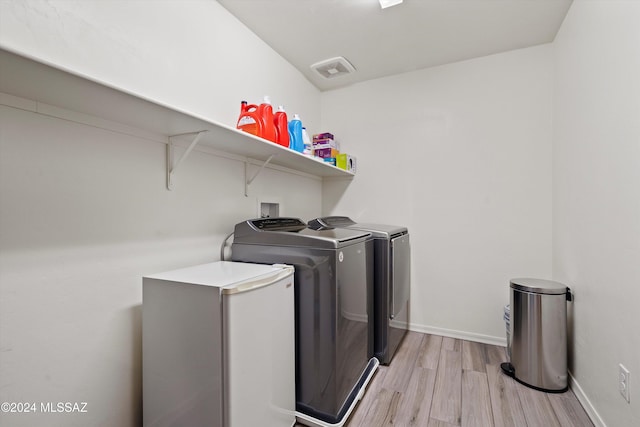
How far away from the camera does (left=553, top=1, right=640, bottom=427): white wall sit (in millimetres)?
1231

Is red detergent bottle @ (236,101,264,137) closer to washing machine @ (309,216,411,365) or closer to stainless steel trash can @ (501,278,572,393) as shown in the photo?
washing machine @ (309,216,411,365)

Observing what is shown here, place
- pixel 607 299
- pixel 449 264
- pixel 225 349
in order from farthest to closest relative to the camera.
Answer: pixel 449 264 < pixel 607 299 < pixel 225 349

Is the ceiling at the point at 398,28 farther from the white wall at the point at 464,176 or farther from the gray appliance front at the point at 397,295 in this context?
the gray appliance front at the point at 397,295

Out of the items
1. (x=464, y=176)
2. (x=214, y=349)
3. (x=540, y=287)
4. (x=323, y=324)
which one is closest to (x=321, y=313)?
(x=323, y=324)

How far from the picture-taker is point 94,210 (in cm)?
123

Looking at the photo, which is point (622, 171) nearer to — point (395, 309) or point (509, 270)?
point (509, 270)

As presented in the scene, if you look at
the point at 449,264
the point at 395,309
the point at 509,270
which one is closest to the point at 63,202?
the point at 395,309

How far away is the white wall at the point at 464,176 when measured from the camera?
2422 mm

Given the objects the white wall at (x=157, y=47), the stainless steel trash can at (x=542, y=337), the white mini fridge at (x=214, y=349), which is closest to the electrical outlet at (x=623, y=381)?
the stainless steel trash can at (x=542, y=337)

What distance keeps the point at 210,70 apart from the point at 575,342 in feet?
9.64

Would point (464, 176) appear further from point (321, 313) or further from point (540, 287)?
point (321, 313)

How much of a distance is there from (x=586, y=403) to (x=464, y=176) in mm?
1751

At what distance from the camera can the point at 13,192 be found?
3.33 feet

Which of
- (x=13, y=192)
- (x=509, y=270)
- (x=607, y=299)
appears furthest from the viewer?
(x=509, y=270)
